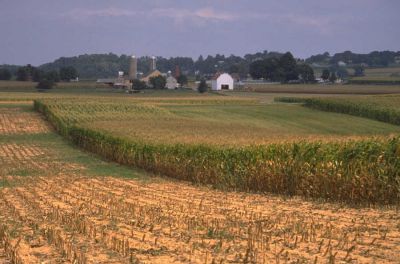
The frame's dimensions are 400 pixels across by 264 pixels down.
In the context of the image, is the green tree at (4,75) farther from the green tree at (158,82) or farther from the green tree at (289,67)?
the green tree at (289,67)

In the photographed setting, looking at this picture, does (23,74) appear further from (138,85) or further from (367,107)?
(367,107)

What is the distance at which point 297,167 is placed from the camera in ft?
63.0

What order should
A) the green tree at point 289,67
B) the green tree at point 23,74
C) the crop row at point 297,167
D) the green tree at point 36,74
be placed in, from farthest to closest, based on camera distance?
the green tree at point 289,67 < the green tree at point 23,74 < the green tree at point 36,74 < the crop row at point 297,167

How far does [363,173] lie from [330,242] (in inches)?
291

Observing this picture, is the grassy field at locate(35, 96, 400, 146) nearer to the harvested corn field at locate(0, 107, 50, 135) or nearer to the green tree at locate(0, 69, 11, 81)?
the harvested corn field at locate(0, 107, 50, 135)

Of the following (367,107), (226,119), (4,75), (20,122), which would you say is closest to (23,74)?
(4,75)

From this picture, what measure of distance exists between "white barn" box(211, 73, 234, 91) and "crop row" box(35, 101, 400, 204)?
11308cm

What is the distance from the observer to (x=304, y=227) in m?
11.6

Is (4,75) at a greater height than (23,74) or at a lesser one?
lesser

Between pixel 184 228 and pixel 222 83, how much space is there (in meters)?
129

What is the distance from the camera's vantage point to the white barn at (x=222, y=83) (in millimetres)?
139125

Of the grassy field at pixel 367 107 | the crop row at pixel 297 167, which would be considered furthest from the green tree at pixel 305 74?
the crop row at pixel 297 167

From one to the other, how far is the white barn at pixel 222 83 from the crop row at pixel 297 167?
113079 mm

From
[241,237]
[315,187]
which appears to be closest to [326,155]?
[315,187]
